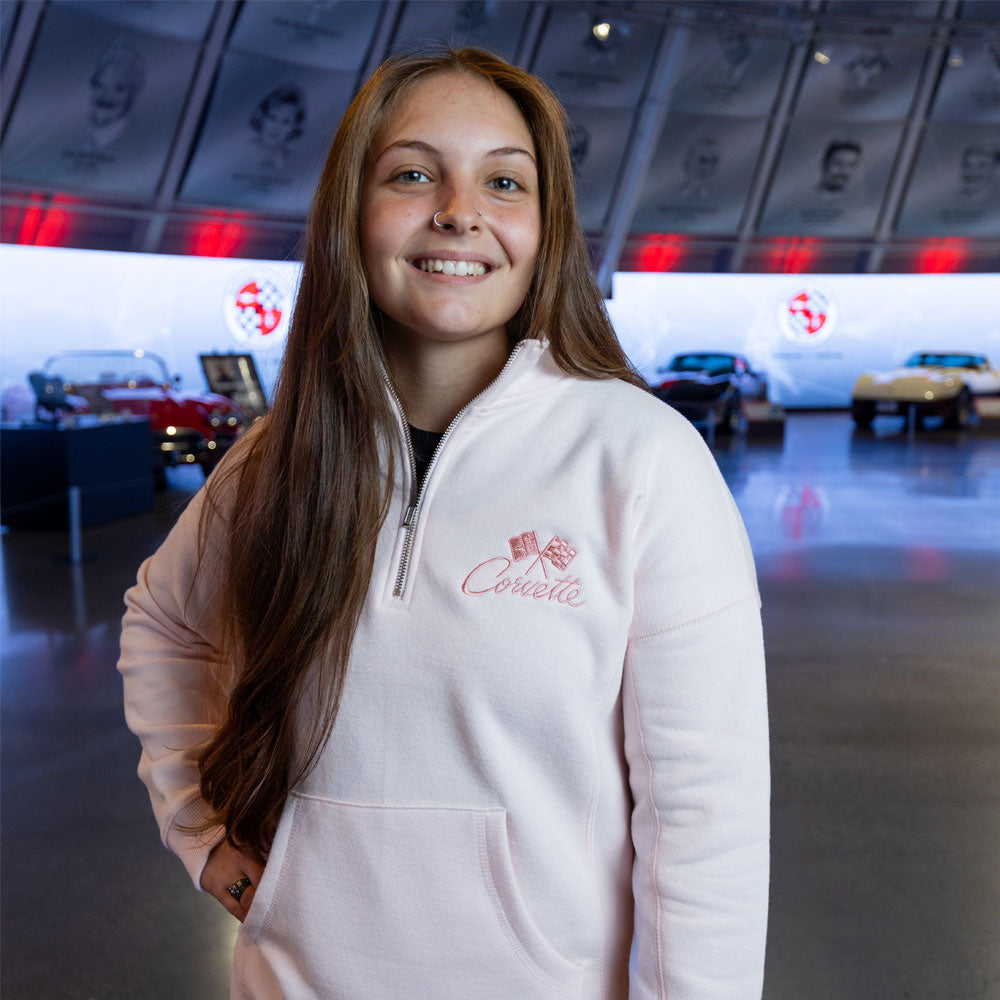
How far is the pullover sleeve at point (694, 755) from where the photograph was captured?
3.71 feet

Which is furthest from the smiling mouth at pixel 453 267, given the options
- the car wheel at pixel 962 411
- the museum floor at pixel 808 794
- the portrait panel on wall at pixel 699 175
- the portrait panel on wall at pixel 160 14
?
the portrait panel on wall at pixel 699 175

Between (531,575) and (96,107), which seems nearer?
(531,575)

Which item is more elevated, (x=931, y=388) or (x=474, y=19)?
(x=474, y=19)

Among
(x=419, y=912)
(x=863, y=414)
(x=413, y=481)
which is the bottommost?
(x=419, y=912)

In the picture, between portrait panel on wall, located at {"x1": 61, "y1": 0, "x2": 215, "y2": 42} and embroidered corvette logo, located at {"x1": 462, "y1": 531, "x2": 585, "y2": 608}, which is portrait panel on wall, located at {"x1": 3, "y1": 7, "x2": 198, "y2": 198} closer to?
portrait panel on wall, located at {"x1": 61, "y1": 0, "x2": 215, "y2": 42}

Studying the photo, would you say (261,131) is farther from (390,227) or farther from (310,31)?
(390,227)

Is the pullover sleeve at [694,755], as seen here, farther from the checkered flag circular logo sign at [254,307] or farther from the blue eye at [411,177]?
the checkered flag circular logo sign at [254,307]

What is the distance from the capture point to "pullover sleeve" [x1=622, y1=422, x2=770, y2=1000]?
1.13 m

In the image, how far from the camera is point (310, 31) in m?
14.6

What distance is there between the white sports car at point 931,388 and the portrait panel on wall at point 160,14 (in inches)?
421

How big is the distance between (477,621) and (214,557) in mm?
453

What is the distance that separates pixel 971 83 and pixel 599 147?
732 cm

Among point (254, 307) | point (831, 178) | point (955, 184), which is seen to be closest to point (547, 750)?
point (254, 307)

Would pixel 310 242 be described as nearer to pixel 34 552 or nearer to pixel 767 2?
pixel 34 552
